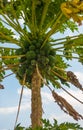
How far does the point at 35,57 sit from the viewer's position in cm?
766

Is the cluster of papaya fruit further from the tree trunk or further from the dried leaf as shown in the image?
the dried leaf

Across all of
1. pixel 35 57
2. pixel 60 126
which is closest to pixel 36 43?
pixel 35 57

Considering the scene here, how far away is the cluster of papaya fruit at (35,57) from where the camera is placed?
7.61 meters

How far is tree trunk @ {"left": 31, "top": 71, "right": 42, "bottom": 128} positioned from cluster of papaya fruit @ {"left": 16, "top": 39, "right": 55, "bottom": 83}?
0.12 m

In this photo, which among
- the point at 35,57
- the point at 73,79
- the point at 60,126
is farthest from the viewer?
the point at 35,57

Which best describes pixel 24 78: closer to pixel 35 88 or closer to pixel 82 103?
pixel 35 88

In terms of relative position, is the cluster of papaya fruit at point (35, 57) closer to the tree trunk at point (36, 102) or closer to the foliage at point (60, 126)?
the tree trunk at point (36, 102)

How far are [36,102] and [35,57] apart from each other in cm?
68

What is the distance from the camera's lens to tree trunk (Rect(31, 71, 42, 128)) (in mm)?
7414

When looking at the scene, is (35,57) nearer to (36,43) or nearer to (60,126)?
(36,43)

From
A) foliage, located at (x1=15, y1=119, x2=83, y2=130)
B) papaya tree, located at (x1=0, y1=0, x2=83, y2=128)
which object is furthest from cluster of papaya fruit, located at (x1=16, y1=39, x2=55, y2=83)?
foliage, located at (x1=15, y1=119, x2=83, y2=130)

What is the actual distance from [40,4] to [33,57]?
86 centimetres

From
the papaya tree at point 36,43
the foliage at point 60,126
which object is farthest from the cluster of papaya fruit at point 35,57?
the foliage at point 60,126

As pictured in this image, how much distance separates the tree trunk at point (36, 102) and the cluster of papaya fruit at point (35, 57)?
12 centimetres
